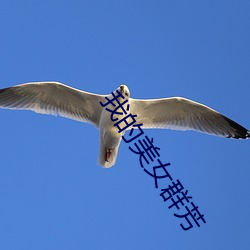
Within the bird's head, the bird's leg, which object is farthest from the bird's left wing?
the bird's leg

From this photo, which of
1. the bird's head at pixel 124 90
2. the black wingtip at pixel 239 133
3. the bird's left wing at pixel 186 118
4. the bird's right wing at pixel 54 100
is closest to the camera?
the bird's head at pixel 124 90

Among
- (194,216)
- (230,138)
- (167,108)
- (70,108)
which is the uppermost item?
(70,108)

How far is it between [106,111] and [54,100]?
34.6 inches

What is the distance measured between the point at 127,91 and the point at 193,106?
114 centimetres

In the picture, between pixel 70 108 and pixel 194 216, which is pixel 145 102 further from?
pixel 194 216

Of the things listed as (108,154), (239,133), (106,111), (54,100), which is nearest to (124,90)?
(106,111)

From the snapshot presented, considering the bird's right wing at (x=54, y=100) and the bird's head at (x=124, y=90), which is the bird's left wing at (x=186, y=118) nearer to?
the bird's head at (x=124, y=90)

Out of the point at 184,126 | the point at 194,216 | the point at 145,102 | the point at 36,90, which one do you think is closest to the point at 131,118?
the point at 145,102

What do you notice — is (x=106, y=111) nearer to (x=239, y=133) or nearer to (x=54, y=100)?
(x=54, y=100)

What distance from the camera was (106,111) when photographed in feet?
21.4

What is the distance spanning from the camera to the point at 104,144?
6.56 meters

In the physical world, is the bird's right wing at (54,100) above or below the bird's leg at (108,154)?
above

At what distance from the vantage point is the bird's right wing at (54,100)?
6.76 m

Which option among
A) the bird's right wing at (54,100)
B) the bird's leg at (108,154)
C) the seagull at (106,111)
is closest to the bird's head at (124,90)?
the seagull at (106,111)
